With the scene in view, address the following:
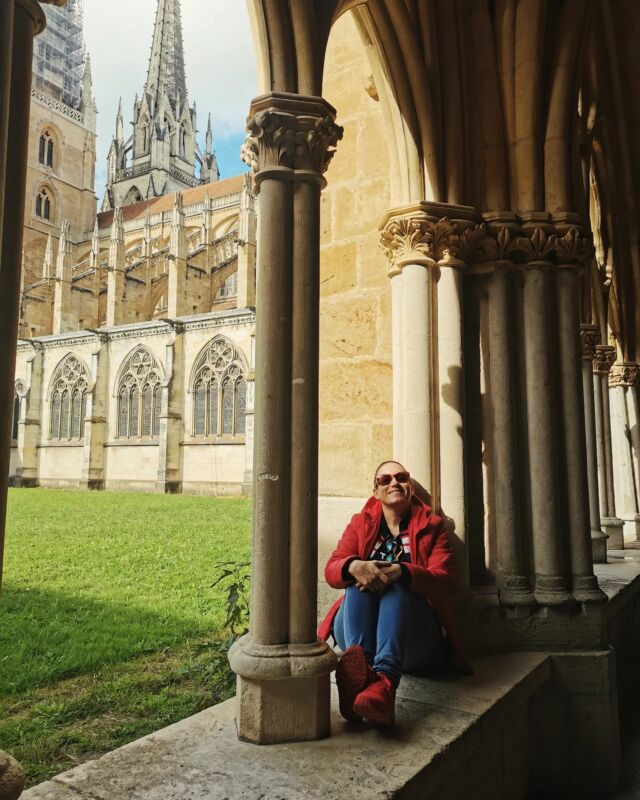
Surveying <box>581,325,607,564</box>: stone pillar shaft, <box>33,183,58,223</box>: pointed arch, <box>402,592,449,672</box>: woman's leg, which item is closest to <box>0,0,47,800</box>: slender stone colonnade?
<box>402,592,449,672</box>: woman's leg

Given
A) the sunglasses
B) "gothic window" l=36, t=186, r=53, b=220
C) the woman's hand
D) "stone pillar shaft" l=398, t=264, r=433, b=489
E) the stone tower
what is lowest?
the woman's hand

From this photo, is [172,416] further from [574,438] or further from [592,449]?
[574,438]

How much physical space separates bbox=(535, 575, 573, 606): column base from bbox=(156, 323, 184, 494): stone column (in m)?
19.2

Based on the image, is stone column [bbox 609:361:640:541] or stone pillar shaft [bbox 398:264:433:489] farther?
stone column [bbox 609:361:640:541]

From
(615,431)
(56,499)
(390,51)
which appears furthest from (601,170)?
(56,499)

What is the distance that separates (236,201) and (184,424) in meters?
13.6

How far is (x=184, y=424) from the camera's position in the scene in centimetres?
2153

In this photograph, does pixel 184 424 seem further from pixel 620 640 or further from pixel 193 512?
pixel 620 640

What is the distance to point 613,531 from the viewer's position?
18.2 feet

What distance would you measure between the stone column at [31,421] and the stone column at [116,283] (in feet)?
9.56

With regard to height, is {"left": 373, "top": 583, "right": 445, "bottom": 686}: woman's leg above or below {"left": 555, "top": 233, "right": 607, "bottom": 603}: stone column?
below

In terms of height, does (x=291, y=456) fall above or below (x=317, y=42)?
below

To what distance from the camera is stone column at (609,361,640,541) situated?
6723 millimetres

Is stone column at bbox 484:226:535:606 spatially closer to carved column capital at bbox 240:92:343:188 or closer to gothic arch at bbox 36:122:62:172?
carved column capital at bbox 240:92:343:188
